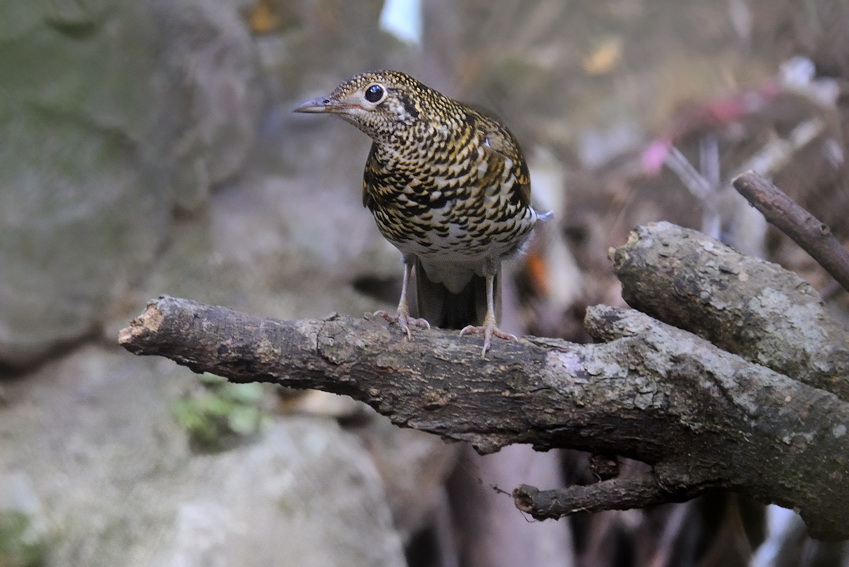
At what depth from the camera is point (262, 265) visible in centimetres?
373

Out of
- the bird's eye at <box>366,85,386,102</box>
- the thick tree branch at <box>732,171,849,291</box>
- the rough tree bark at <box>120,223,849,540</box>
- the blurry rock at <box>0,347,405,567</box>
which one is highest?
the thick tree branch at <box>732,171,849,291</box>

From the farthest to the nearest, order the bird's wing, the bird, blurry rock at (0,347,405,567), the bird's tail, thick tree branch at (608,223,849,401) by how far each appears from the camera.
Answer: blurry rock at (0,347,405,567) < the bird's tail < the bird's wing < the bird < thick tree branch at (608,223,849,401)

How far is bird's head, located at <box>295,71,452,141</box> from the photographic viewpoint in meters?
1.91

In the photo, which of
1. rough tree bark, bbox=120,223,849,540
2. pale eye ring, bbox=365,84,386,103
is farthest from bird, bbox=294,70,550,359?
rough tree bark, bbox=120,223,849,540

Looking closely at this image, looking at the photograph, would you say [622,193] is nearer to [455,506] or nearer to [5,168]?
[455,506]

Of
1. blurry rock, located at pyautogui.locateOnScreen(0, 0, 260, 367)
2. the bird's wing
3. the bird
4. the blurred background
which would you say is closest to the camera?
the bird

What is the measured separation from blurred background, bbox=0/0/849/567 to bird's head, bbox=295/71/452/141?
1.09 meters

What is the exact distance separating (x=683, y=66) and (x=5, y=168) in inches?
185

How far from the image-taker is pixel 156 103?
3.52m

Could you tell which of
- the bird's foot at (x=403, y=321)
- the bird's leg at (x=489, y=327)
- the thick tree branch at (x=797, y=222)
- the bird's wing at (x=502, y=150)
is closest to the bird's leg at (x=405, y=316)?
the bird's foot at (x=403, y=321)

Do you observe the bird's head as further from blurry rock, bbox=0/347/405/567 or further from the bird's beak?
blurry rock, bbox=0/347/405/567

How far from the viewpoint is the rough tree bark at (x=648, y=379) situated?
65.1 inches

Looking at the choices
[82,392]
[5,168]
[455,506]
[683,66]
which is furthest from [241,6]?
[683,66]

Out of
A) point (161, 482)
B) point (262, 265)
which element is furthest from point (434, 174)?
point (262, 265)
